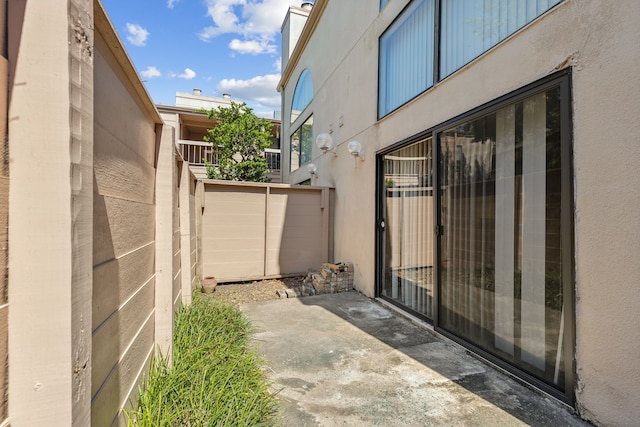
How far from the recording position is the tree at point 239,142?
8.09 m

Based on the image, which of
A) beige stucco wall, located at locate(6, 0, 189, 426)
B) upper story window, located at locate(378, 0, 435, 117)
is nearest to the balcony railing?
upper story window, located at locate(378, 0, 435, 117)

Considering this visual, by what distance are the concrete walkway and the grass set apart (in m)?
0.21

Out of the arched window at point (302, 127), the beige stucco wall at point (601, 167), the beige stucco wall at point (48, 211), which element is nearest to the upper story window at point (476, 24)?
the beige stucco wall at point (601, 167)

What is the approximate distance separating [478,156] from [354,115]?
2662 mm

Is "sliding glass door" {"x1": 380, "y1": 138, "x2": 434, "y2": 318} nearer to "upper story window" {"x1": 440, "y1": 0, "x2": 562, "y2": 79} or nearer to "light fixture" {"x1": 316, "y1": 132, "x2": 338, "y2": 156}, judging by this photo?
"upper story window" {"x1": 440, "y1": 0, "x2": 562, "y2": 79}

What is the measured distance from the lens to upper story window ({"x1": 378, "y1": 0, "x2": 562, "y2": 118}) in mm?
2368

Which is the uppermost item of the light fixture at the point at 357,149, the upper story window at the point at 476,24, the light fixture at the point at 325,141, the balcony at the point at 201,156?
the balcony at the point at 201,156

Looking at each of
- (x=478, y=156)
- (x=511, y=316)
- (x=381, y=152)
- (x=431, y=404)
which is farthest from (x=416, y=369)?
(x=381, y=152)

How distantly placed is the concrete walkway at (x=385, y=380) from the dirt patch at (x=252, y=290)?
1110 millimetres

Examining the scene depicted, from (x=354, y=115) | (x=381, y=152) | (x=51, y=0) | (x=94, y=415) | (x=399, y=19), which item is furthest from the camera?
(x=354, y=115)

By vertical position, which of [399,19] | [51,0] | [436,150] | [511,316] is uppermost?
[399,19]

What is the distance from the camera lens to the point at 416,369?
2359 millimetres

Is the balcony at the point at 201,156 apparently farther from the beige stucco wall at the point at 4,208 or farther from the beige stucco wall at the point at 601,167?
the beige stucco wall at the point at 4,208

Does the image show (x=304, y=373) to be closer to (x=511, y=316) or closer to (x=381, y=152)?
(x=511, y=316)
